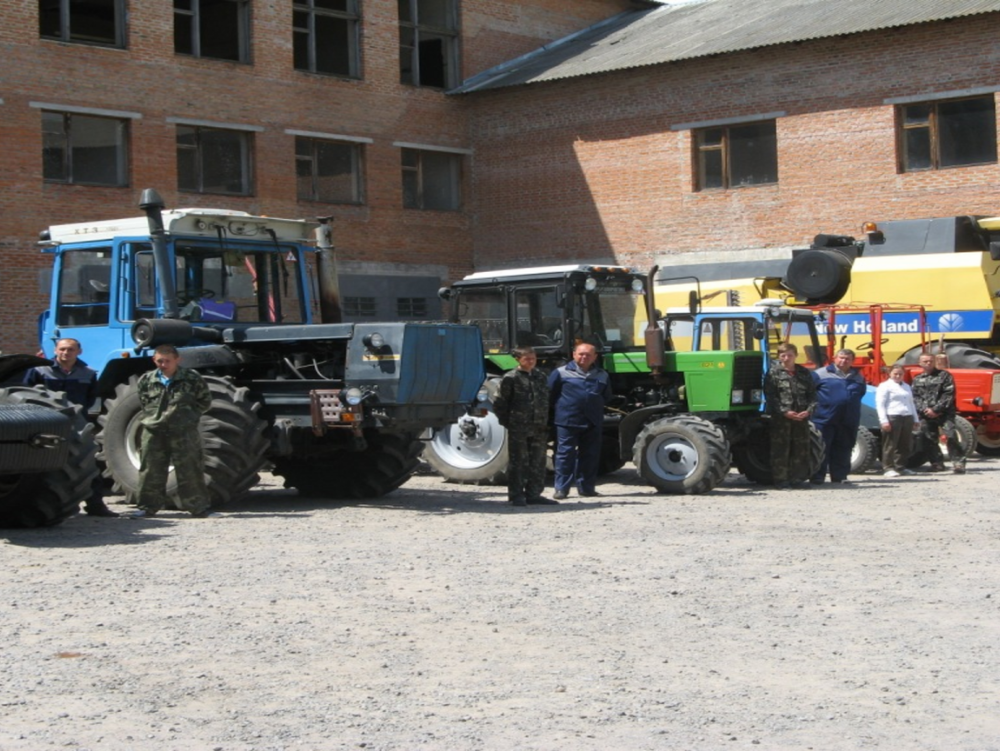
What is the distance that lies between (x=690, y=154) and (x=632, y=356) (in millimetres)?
16554

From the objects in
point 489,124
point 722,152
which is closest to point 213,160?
point 489,124

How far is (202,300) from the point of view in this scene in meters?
15.1

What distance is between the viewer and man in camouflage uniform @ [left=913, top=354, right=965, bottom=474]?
19.8 meters

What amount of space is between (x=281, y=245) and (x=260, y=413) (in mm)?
1852

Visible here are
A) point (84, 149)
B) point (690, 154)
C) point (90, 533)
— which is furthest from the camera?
point (690, 154)

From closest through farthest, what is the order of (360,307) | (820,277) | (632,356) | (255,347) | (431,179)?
(255,347), (632,356), (820,277), (360,307), (431,179)

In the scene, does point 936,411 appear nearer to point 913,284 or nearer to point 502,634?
point 913,284

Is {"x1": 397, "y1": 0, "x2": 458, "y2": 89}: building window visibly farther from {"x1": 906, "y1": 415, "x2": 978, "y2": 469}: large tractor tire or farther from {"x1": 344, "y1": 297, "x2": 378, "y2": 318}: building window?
{"x1": 906, "y1": 415, "x2": 978, "y2": 469}: large tractor tire

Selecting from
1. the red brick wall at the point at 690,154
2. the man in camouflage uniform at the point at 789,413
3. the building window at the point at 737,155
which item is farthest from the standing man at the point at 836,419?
the building window at the point at 737,155

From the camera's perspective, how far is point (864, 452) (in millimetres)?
19812

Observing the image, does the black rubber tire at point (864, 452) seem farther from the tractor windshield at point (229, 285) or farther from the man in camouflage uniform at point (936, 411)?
the tractor windshield at point (229, 285)

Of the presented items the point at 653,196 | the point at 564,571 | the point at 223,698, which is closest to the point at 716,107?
the point at 653,196

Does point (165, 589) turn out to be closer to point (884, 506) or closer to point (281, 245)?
point (281, 245)

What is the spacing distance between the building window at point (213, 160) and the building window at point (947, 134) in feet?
43.5
